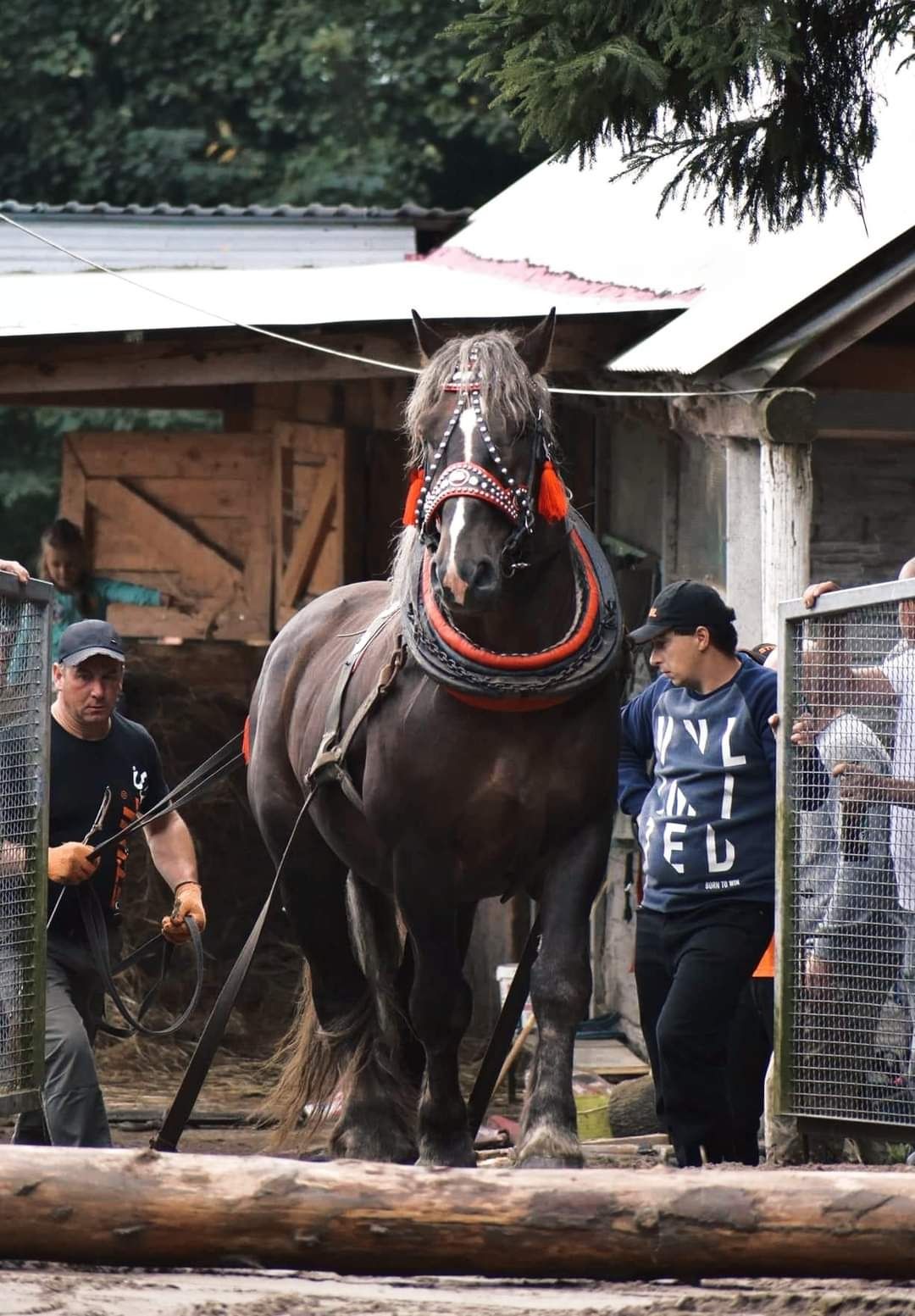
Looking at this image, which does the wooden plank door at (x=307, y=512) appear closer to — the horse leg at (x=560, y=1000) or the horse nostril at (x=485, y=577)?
the horse leg at (x=560, y=1000)

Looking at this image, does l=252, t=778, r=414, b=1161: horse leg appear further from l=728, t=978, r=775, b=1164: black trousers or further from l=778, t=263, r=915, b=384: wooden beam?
l=778, t=263, r=915, b=384: wooden beam

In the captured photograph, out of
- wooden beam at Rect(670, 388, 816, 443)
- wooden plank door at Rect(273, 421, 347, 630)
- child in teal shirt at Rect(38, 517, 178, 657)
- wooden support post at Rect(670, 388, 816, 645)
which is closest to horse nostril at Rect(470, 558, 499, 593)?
wooden support post at Rect(670, 388, 816, 645)

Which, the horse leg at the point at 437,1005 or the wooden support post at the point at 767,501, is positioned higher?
the wooden support post at the point at 767,501

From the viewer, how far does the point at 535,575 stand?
4.99 m

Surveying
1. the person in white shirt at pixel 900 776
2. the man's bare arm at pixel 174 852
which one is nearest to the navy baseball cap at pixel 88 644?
the man's bare arm at pixel 174 852

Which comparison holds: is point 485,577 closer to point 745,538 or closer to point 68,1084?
point 68,1084

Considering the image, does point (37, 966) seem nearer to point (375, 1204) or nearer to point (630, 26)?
point (375, 1204)

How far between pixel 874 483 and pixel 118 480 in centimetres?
417

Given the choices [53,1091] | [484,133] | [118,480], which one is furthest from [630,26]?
[484,133]

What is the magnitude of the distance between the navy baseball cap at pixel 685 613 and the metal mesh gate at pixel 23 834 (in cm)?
162

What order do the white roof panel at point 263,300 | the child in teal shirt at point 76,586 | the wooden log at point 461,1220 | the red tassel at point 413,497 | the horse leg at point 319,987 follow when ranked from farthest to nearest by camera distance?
1. the child in teal shirt at point 76,586
2. the white roof panel at point 263,300
3. the horse leg at point 319,987
4. the red tassel at point 413,497
5. the wooden log at point 461,1220

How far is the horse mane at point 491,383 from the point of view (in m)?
4.88

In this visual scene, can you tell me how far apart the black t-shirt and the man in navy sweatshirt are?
158cm

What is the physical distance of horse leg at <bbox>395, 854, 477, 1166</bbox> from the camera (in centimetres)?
508
